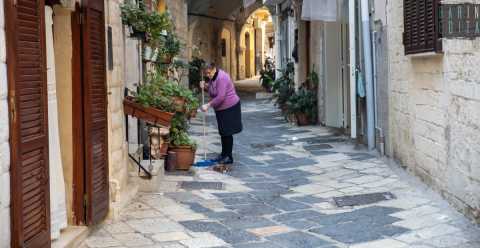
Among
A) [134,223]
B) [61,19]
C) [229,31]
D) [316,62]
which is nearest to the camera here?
[61,19]

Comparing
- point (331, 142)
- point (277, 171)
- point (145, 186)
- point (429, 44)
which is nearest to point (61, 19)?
point (145, 186)

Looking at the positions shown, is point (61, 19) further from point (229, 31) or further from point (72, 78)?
point (229, 31)

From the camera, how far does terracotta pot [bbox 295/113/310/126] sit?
1395 cm

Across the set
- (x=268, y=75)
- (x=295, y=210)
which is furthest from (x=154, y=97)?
(x=268, y=75)

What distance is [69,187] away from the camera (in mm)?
5305

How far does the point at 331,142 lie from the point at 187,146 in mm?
3332

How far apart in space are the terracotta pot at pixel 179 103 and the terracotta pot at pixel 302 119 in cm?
578

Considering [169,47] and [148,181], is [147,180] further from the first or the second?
[169,47]

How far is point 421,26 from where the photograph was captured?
6.83 m

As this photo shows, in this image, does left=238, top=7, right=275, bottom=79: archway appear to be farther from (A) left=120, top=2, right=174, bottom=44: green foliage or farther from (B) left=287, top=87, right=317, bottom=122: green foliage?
(A) left=120, top=2, right=174, bottom=44: green foliage

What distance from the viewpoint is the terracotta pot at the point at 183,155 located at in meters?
8.62

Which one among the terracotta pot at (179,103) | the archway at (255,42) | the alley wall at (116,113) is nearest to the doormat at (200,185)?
the terracotta pot at (179,103)

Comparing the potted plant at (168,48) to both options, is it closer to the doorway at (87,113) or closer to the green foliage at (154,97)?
the green foliage at (154,97)

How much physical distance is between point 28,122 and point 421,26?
4342 mm
